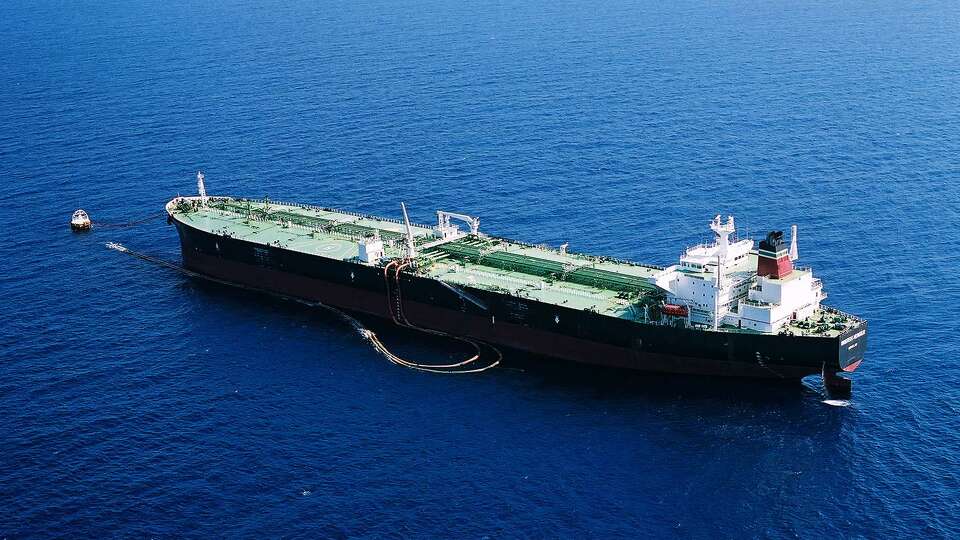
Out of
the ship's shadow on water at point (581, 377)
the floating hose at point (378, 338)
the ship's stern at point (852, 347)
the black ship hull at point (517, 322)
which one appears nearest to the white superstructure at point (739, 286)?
the black ship hull at point (517, 322)

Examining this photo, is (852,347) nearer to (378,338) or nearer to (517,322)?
(517,322)

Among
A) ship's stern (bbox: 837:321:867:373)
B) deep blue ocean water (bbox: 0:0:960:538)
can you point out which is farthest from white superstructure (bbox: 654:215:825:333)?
deep blue ocean water (bbox: 0:0:960:538)

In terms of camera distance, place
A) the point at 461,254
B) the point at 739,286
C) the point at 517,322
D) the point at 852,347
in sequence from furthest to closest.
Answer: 1. the point at 461,254
2. the point at 517,322
3. the point at 739,286
4. the point at 852,347

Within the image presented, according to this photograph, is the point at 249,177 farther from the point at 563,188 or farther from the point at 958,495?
the point at 958,495

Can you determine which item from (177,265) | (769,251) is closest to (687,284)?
(769,251)

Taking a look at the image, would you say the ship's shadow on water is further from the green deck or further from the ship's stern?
the green deck

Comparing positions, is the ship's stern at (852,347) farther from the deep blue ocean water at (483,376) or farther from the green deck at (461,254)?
the deep blue ocean water at (483,376)

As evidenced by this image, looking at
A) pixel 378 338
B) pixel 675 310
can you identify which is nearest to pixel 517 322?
pixel 378 338
